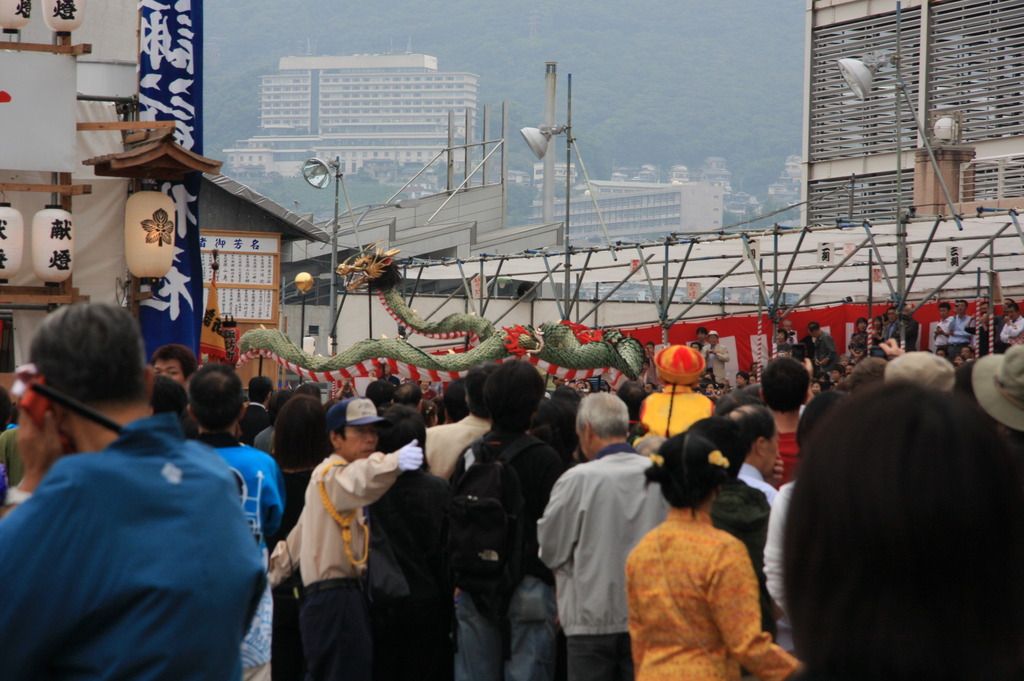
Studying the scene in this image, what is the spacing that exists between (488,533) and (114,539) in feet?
9.29

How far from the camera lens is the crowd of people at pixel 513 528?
1.55m

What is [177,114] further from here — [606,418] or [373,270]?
[606,418]

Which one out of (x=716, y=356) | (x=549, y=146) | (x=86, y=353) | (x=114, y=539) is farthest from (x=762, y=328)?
(x=114, y=539)

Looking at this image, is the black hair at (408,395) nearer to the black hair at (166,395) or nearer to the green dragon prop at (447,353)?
the black hair at (166,395)

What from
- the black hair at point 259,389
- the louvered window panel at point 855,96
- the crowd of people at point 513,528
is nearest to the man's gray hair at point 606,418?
the crowd of people at point 513,528

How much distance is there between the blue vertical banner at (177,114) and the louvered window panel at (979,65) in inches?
724

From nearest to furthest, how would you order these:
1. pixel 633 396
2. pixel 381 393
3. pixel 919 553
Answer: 1. pixel 919 553
2. pixel 633 396
3. pixel 381 393

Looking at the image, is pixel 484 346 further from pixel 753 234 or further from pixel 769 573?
pixel 769 573

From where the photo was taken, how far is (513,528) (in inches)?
196

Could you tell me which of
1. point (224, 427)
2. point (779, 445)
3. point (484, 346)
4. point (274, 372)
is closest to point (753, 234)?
point (484, 346)

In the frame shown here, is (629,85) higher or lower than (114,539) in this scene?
higher

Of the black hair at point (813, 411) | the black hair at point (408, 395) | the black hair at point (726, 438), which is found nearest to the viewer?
the black hair at point (726, 438)

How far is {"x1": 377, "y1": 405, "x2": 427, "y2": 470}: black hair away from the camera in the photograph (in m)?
5.56

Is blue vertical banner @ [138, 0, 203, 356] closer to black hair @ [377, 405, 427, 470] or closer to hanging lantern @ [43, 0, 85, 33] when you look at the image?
hanging lantern @ [43, 0, 85, 33]
